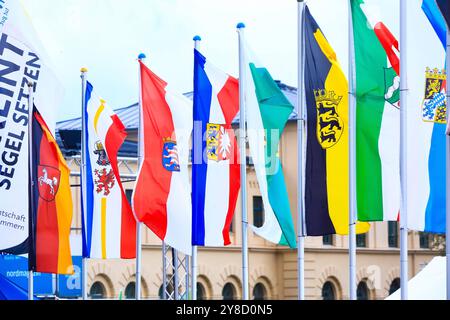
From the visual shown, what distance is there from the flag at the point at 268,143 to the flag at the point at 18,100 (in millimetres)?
4278

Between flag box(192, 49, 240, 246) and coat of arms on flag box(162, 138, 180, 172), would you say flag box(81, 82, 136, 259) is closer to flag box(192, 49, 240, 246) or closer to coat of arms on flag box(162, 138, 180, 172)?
coat of arms on flag box(162, 138, 180, 172)

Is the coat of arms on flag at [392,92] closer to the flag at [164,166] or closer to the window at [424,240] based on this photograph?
the flag at [164,166]

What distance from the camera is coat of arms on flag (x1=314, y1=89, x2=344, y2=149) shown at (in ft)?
71.3

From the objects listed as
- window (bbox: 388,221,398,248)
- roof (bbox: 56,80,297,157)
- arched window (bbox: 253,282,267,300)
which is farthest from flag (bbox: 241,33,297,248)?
window (bbox: 388,221,398,248)

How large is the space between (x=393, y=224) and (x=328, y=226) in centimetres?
4086

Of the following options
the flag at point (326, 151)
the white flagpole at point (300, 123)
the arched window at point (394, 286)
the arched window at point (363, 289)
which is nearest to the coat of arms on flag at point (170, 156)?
the white flagpole at point (300, 123)

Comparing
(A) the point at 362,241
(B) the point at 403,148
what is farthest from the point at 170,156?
(A) the point at 362,241

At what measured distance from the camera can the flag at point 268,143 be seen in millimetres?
22750

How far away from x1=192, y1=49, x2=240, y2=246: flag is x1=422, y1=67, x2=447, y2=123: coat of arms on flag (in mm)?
5229

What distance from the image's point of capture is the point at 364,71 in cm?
2159

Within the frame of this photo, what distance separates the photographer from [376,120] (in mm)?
21438
